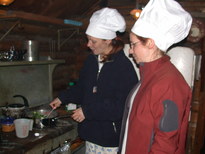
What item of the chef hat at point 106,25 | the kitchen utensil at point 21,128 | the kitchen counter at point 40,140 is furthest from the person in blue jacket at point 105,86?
the kitchen utensil at point 21,128

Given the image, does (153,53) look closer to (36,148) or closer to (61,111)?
(36,148)

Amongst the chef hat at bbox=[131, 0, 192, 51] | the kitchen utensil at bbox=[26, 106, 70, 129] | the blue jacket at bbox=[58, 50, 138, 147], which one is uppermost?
the chef hat at bbox=[131, 0, 192, 51]

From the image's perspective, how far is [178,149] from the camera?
3.40ft

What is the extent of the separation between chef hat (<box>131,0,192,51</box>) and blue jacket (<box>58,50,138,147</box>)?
38 cm

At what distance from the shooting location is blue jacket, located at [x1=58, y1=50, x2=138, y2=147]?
4.42 ft

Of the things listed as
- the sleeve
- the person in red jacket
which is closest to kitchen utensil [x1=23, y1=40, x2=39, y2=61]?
the person in red jacket

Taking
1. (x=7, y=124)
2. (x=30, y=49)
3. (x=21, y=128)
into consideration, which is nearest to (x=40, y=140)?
(x=21, y=128)

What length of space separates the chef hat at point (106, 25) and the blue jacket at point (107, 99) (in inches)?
6.0

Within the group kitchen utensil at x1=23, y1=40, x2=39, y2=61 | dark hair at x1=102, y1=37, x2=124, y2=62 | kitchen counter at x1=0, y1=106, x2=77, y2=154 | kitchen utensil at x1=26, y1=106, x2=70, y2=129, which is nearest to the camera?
kitchen counter at x1=0, y1=106, x2=77, y2=154

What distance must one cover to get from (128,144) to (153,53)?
17.7 inches

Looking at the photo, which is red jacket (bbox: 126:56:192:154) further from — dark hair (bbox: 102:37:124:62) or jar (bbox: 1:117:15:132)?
jar (bbox: 1:117:15:132)

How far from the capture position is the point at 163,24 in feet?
3.31

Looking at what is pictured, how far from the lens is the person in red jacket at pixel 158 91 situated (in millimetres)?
919

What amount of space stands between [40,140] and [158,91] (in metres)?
0.91
